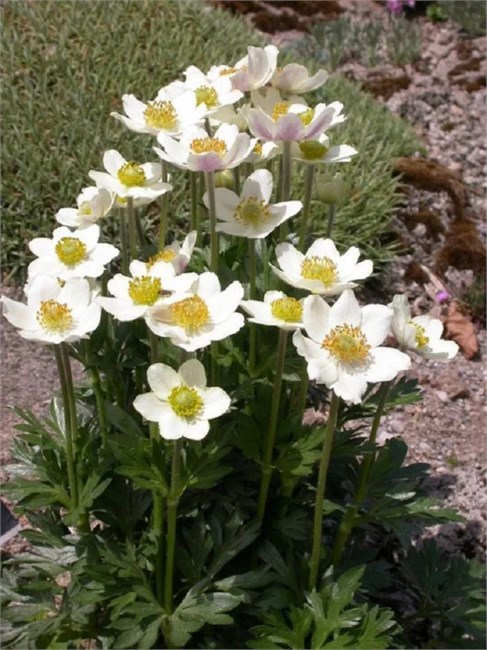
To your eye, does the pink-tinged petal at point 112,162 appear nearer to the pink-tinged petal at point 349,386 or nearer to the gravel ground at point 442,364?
the pink-tinged petal at point 349,386

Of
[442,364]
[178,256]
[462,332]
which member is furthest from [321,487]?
[462,332]

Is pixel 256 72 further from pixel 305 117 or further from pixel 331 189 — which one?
pixel 331 189

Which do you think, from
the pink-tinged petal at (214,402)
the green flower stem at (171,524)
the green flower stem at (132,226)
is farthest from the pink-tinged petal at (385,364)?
the green flower stem at (132,226)

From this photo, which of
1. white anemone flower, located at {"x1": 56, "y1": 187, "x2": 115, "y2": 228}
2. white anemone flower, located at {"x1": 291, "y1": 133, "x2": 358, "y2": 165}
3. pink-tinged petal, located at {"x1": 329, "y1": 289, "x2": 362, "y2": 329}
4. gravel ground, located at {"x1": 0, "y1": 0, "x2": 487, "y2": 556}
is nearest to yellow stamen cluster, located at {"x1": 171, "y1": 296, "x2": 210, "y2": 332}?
pink-tinged petal, located at {"x1": 329, "y1": 289, "x2": 362, "y2": 329}

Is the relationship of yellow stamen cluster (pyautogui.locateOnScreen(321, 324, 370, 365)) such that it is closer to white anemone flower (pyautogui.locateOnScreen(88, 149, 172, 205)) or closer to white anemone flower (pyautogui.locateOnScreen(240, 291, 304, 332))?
white anemone flower (pyautogui.locateOnScreen(240, 291, 304, 332))

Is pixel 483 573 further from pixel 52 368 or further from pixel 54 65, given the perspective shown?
pixel 54 65

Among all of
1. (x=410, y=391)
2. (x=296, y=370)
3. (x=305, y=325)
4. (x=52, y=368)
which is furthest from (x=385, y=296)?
(x=305, y=325)
